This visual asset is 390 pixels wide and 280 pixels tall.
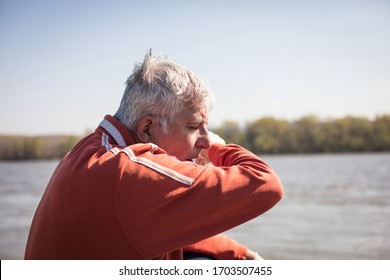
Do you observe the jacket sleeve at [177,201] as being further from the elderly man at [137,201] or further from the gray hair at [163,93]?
the gray hair at [163,93]

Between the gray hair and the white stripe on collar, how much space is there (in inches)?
2.4

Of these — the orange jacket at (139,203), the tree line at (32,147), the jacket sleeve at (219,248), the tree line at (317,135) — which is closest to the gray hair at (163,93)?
the orange jacket at (139,203)

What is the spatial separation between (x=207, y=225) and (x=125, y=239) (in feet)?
0.73

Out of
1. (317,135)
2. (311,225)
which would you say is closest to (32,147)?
(311,225)

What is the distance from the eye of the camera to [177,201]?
1.20m

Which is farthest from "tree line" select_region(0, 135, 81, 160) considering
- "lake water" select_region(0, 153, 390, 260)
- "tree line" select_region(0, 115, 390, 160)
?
"tree line" select_region(0, 115, 390, 160)

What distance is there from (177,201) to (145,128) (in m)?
0.37

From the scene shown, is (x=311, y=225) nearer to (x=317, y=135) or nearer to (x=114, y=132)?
(x=114, y=132)

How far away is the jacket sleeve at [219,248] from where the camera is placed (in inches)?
75.0

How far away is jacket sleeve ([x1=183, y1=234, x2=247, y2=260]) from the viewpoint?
190 centimetres

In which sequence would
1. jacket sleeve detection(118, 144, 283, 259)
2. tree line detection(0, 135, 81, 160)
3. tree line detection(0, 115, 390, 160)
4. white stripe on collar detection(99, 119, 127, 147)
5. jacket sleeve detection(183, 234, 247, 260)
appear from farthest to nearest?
tree line detection(0, 115, 390, 160)
tree line detection(0, 135, 81, 160)
jacket sleeve detection(183, 234, 247, 260)
white stripe on collar detection(99, 119, 127, 147)
jacket sleeve detection(118, 144, 283, 259)

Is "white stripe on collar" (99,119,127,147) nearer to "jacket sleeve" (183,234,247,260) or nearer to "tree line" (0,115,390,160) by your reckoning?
"jacket sleeve" (183,234,247,260)
